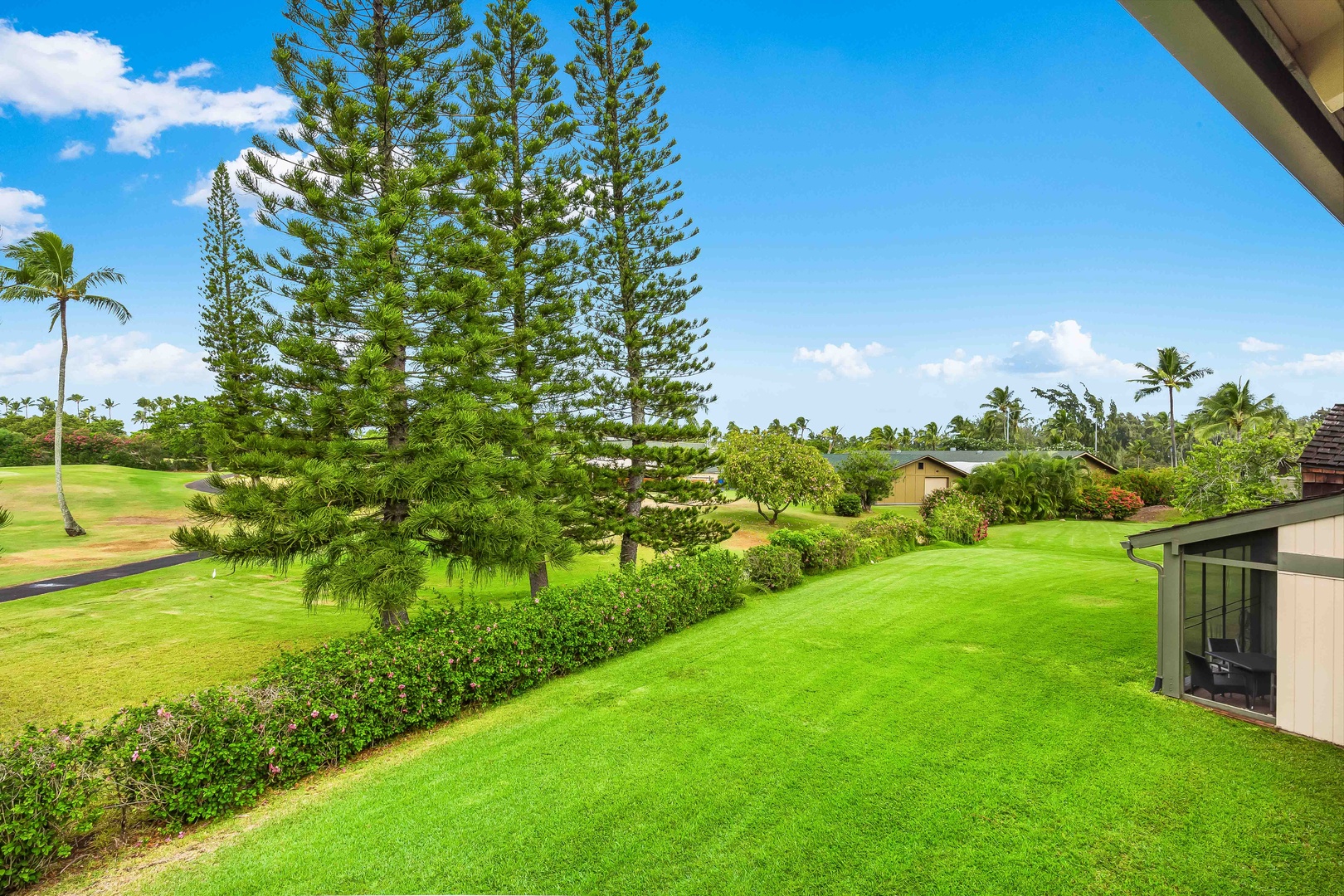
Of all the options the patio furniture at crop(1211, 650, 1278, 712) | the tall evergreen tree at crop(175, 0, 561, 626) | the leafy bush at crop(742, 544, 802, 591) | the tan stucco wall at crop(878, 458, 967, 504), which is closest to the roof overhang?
the patio furniture at crop(1211, 650, 1278, 712)

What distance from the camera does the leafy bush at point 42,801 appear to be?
3.66m

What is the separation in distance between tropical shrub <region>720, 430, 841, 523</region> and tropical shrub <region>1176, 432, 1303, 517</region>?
407 inches

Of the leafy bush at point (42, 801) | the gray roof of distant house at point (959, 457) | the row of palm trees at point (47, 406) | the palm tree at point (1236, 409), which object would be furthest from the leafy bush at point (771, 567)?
the row of palm trees at point (47, 406)

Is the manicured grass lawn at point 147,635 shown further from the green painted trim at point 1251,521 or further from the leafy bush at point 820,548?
the green painted trim at point 1251,521

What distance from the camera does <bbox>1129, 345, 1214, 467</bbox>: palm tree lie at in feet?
109

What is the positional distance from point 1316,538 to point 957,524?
46.7 ft

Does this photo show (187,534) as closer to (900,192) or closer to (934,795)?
(934,795)

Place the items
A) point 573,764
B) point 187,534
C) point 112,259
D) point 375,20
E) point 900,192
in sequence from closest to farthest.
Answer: point 573,764 → point 187,534 → point 375,20 → point 112,259 → point 900,192

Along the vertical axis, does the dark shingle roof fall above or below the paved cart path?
above

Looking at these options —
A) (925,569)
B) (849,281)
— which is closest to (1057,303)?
(849,281)

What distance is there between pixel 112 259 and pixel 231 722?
55.3 feet

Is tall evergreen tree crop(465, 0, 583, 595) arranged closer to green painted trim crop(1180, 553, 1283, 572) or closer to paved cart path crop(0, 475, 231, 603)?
paved cart path crop(0, 475, 231, 603)

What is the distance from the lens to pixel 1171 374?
33438mm

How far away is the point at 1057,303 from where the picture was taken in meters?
29.8
